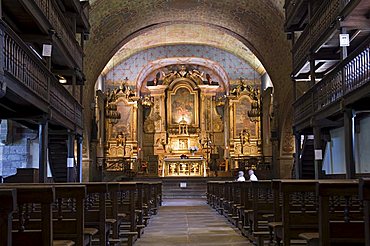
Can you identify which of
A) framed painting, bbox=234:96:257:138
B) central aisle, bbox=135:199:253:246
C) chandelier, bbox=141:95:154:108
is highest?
chandelier, bbox=141:95:154:108

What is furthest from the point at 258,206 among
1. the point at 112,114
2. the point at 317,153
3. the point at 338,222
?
the point at 112,114

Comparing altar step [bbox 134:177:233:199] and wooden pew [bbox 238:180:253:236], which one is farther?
altar step [bbox 134:177:233:199]

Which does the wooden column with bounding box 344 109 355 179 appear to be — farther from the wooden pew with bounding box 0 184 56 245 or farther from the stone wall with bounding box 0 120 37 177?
the stone wall with bounding box 0 120 37 177

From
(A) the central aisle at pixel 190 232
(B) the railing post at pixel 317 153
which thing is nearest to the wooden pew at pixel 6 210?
(A) the central aisle at pixel 190 232

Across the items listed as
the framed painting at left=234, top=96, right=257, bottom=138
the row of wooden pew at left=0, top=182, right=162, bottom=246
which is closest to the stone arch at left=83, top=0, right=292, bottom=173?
the framed painting at left=234, top=96, right=257, bottom=138

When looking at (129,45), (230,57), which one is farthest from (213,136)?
(129,45)

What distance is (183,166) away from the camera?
32.0 m

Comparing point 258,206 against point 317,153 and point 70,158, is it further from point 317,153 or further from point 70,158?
point 70,158

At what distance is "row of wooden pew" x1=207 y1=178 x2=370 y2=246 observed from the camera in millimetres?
4418

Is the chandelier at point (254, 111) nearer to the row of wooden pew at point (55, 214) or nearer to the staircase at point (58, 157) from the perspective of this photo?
the staircase at point (58, 157)

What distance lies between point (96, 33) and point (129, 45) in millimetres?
7894

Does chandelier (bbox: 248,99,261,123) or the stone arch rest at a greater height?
the stone arch

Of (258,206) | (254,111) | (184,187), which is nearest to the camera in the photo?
(258,206)

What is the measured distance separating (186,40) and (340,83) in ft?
66.2
